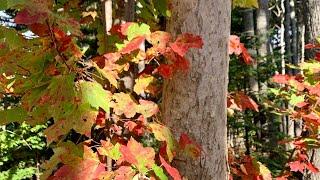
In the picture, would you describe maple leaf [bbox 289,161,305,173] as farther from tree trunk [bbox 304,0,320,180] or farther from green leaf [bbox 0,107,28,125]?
tree trunk [bbox 304,0,320,180]

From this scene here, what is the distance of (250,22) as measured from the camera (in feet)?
31.0

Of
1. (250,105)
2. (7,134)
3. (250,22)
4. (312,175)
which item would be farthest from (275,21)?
(250,105)

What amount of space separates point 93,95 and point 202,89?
0.53 metres

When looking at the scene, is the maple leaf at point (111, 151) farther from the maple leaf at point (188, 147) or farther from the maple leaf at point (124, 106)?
the maple leaf at point (188, 147)

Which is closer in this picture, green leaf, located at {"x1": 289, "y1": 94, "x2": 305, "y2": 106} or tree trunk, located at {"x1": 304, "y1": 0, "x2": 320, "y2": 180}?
green leaf, located at {"x1": 289, "y1": 94, "x2": 305, "y2": 106}

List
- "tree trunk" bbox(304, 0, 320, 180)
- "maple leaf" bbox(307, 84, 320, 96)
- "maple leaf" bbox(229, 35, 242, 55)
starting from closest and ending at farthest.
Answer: "maple leaf" bbox(229, 35, 242, 55)
"maple leaf" bbox(307, 84, 320, 96)
"tree trunk" bbox(304, 0, 320, 180)

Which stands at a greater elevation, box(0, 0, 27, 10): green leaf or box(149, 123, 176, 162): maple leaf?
box(0, 0, 27, 10): green leaf

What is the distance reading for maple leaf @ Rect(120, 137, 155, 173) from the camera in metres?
1.28

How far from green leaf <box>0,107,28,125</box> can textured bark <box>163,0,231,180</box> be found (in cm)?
55

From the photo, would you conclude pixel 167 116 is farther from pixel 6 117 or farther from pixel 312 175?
pixel 312 175

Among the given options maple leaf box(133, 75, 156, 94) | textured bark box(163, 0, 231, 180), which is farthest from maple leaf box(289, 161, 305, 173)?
maple leaf box(133, 75, 156, 94)

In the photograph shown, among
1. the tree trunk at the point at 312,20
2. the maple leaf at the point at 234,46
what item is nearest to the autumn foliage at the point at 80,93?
the maple leaf at the point at 234,46

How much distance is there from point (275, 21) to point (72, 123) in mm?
18189

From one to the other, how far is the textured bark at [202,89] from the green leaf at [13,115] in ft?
1.80
